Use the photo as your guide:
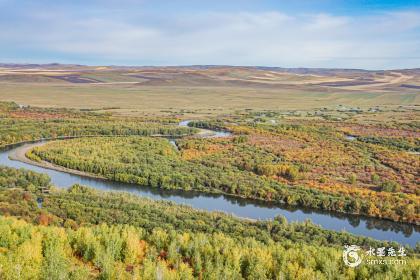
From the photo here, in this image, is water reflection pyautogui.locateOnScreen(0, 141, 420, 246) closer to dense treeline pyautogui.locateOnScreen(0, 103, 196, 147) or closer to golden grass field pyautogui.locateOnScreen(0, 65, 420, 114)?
dense treeline pyautogui.locateOnScreen(0, 103, 196, 147)

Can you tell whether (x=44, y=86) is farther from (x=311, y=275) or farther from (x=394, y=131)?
(x=311, y=275)

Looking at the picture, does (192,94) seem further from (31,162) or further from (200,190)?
(200,190)

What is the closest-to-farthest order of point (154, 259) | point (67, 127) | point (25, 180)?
point (154, 259)
point (25, 180)
point (67, 127)

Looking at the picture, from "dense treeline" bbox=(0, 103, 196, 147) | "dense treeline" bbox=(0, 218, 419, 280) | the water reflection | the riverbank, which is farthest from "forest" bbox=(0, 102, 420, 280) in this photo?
the water reflection

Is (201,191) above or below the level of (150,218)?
below

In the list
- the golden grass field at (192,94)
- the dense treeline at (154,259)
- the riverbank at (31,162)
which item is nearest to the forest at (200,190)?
the dense treeline at (154,259)

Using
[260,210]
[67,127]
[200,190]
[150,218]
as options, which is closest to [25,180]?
[150,218]
